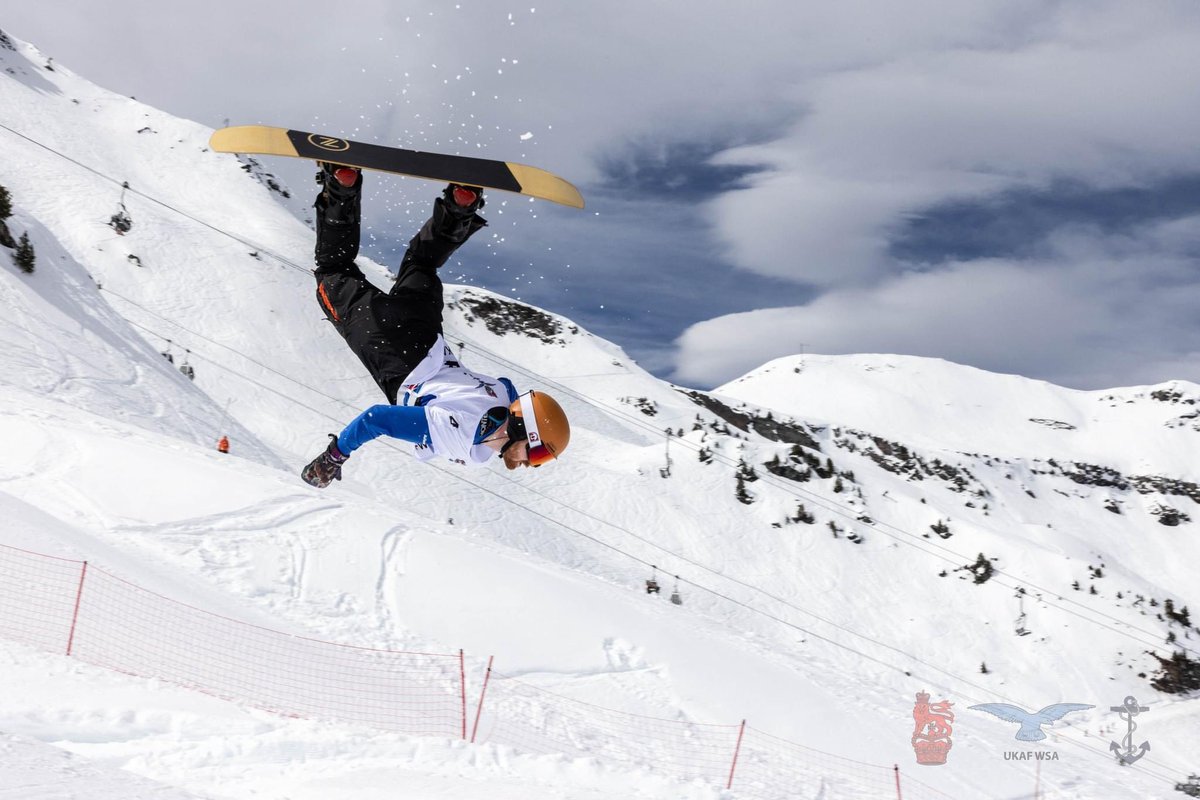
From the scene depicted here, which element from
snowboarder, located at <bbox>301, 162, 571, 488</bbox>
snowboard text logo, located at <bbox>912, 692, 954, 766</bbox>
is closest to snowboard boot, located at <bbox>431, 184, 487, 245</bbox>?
snowboarder, located at <bbox>301, 162, 571, 488</bbox>

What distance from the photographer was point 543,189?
5812 millimetres

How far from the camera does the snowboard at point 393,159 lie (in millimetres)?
5355

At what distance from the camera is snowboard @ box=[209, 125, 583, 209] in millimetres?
5355

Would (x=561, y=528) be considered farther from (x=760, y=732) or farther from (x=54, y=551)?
(x=54, y=551)

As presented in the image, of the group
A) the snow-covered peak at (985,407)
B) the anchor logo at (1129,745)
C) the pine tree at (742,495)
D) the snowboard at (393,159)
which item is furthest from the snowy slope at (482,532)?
the snow-covered peak at (985,407)

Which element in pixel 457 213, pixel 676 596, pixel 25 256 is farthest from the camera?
pixel 676 596

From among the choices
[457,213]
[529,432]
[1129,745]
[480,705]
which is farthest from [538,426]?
[1129,745]

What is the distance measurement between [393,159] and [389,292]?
3.20 ft

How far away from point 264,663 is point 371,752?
3.17 metres

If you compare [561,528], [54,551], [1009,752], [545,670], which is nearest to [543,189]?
[545,670]

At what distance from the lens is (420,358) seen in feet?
18.9

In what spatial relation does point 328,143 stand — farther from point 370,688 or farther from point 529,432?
point 370,688

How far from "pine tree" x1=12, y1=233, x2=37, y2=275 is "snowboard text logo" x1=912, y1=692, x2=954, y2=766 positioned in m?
28.4

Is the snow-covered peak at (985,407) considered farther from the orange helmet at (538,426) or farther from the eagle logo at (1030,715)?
the orange helmet at (538,426)
